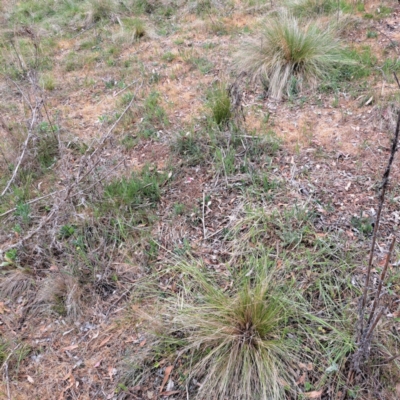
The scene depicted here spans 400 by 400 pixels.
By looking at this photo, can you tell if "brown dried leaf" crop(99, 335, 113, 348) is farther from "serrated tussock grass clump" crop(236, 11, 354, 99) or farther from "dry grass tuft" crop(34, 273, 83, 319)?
"serrated tussock grass clump" crop(236, 11, 354, 99)

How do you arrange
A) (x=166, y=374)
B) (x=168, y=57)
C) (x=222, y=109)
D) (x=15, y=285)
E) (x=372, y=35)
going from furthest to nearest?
(x=168, y=57) → (x=372, y=35) → (x=222, y=109) → (x=15, y=285) → (x=166, y=374)

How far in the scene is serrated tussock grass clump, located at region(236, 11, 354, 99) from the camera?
4.50 meters

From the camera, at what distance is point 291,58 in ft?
14.9

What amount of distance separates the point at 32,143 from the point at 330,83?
12.0 feet

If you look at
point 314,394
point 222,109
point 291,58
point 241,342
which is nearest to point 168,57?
point 291,58

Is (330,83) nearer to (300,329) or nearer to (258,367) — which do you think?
(300,329)

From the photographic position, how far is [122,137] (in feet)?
14.1

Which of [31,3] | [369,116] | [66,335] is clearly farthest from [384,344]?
[31,3]

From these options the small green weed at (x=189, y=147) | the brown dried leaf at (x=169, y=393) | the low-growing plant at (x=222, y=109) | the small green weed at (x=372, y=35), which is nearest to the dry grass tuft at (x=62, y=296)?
the brown dried leaf at (x=169, y=393)

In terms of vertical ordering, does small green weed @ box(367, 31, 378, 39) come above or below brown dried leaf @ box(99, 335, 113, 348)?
above

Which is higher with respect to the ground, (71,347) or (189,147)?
(189,147)

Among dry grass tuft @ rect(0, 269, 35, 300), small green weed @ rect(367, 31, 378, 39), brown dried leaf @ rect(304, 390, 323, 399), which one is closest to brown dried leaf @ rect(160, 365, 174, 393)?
brown dried leaf @ rect(304, 390, 323, 399)

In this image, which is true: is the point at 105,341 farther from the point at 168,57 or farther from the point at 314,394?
the point at 168,57

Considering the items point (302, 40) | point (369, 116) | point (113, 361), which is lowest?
point (113, 361)
